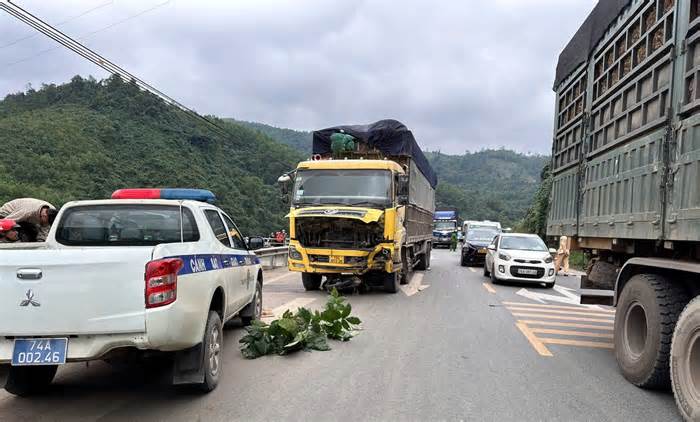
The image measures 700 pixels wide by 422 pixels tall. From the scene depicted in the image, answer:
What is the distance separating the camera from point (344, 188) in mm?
11266

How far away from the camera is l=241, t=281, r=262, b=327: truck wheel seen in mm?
7238

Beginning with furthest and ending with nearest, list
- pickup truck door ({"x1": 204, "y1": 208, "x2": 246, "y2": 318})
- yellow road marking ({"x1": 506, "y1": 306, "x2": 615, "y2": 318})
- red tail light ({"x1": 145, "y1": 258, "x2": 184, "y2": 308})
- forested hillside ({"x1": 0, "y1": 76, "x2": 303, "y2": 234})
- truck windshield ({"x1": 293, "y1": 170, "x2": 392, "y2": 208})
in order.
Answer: forested hillside ({"x1": 0, "y1": 76, "x2": 303, "y2": 234})
truck windshield ({"x1": 293, "y1": 170, "x2": 392, "y2": 208})
yellow road marking ({"x1": 506, "y1": 306, "x2": 615, "y2": 318})
pickup truck door ({"x1": 204, "y1": 208, "x2": 246, "y2": 318})
red tail light ({"x1": 145, "y1": 258, "x2": 184, "y2": 308})

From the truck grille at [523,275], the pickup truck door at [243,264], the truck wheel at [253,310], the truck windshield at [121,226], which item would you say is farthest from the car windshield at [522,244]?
the truck windshield at [121,226]

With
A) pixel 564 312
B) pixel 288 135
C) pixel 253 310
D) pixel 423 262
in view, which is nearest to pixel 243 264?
pixel 253 310

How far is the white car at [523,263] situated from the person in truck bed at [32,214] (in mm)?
11116

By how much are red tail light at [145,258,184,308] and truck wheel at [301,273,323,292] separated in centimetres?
807

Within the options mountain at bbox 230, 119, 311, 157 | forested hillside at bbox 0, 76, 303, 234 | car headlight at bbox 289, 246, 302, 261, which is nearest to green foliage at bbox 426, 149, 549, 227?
mountain at bbox 230, 119, 311, 157

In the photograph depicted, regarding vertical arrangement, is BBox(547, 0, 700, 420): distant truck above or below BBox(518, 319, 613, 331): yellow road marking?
above

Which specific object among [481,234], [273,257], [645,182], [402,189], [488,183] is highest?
[488,183]

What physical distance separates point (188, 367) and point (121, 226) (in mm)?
1571

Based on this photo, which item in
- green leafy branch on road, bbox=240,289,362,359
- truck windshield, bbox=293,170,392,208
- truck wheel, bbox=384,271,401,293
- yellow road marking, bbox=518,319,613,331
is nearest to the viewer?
green leafy branch on road, bbox=240,289,362,359

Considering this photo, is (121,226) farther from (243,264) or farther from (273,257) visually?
(273,257)

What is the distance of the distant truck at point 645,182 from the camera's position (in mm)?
4160

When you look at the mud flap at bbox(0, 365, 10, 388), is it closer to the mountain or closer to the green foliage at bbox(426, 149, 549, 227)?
the green foliage at bbox(426, 149, 549, 227)
